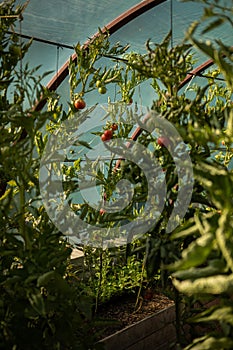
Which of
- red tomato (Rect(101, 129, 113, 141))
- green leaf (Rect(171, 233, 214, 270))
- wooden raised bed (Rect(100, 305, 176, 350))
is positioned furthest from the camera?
red tomato (Rect(101, 129, 113, 141))

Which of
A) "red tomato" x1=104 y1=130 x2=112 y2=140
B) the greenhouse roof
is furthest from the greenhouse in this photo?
the greenhouse roof

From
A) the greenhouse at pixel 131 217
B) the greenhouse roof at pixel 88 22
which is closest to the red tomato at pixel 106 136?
the greenhouse at pixel 131 217

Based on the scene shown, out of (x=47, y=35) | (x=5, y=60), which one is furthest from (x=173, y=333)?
(x=47, y=35)

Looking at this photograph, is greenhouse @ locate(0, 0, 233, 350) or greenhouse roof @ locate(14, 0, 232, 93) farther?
greenhouse roof @ locate(14, 0, 232, 93)

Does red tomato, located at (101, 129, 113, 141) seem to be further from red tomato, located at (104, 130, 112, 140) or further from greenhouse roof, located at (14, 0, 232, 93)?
greenhouse roof, located at (14, 0, 232, 93)

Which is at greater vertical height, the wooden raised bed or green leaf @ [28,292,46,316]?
green leaf @ [28,292,46,316]

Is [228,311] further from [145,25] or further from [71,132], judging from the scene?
[145,25]

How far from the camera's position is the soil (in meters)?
2.63

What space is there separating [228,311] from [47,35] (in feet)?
11.0

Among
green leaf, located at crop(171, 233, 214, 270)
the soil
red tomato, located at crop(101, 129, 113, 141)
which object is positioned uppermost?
red tomato, located at crop(101, 129, 113, 141)

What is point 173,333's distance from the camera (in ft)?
8.70

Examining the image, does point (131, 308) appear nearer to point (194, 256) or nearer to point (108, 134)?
point (108, 134)

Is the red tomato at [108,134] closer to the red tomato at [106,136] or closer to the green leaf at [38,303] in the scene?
the red tomato at [106,136]

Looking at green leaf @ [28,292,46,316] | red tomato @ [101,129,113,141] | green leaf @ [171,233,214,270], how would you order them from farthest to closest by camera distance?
1. red tomato @ [101,129,113,141]
2. green leaf @ [28,292,46,316]
3. green leaf @ [171,233,214,270]
